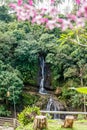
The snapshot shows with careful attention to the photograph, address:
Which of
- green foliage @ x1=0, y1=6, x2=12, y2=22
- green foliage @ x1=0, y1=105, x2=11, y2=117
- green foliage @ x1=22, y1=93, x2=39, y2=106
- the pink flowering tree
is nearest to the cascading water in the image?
green foliage @ x1=22, y1=93, x2=39, y2=106

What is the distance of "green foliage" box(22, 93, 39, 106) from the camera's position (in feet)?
40.5

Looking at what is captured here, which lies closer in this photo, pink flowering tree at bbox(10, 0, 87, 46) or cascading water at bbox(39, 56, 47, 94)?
pink flowering tree at bbox(10, 0, 87, 46)

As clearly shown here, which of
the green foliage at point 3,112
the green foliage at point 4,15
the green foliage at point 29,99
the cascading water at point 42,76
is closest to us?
the green foliage at point 3,112

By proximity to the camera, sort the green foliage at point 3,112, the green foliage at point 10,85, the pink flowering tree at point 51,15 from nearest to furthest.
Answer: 1. the pink flowering tree at point 51,15
2. the green foliage at point 3,112
3. the green foliage at point 10,85

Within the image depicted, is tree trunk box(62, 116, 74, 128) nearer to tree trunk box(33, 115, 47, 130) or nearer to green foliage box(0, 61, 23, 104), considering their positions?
tree trunk box(33, 115, 47, 130)

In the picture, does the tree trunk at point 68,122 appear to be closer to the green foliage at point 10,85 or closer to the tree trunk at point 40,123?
the tree trunk at point 40,123

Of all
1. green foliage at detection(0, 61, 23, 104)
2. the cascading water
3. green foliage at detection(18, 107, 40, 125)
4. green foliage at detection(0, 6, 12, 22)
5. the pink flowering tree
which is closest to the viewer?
the pink flowering tree

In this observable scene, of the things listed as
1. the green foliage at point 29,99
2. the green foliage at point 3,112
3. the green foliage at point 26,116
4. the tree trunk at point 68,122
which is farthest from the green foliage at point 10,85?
the tree trunk at point 68,122

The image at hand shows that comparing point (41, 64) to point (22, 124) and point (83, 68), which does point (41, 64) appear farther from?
point (22, 124)

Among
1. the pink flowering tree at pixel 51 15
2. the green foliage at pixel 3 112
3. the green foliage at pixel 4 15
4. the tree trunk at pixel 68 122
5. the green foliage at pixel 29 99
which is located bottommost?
the green foliage at pixel 3 112

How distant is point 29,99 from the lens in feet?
40.8

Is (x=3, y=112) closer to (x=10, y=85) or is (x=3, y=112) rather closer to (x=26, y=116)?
(x=10, y=85)

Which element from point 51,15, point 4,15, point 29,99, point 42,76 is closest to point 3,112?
point 29,99

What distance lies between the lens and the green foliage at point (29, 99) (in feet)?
40.5
